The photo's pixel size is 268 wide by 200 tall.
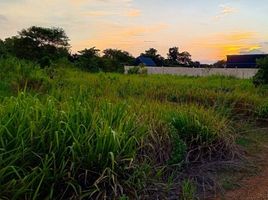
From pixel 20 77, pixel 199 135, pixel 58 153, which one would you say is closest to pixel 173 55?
pixel 20 77

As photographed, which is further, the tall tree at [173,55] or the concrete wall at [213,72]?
the tall tree at [173,55]

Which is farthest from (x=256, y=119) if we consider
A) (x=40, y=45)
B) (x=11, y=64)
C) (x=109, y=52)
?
(x=109, y=52)

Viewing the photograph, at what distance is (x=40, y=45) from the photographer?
43000mm

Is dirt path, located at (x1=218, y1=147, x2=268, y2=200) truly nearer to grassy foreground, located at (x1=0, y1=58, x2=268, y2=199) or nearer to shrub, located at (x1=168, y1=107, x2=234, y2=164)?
grassy foreground, located at (x1=0, y1=58, x2=268, y2=199)

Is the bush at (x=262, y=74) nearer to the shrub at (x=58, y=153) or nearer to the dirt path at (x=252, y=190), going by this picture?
the dirt path at (x=252, y=190)

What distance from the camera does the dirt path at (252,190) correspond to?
4488mm

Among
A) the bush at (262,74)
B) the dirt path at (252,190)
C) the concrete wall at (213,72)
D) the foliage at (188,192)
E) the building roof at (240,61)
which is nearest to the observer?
the foliage at (188,192)

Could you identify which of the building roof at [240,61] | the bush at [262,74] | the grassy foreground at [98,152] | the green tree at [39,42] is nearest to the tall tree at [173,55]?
the green tree at [39,42]

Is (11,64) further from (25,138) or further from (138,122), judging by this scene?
(25,138)

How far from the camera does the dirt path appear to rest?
14.7 feet

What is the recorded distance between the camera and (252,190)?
15.4 feet

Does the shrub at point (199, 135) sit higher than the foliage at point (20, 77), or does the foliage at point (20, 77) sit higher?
the foliage at point (20, 77)

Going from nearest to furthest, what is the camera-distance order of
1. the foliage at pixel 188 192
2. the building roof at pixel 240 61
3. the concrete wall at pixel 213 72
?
the foliage at pixel 188 192, the concrete wall at pixel 213 72, the building roof at pixel 240 61

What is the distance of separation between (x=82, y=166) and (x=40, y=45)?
40289mm
